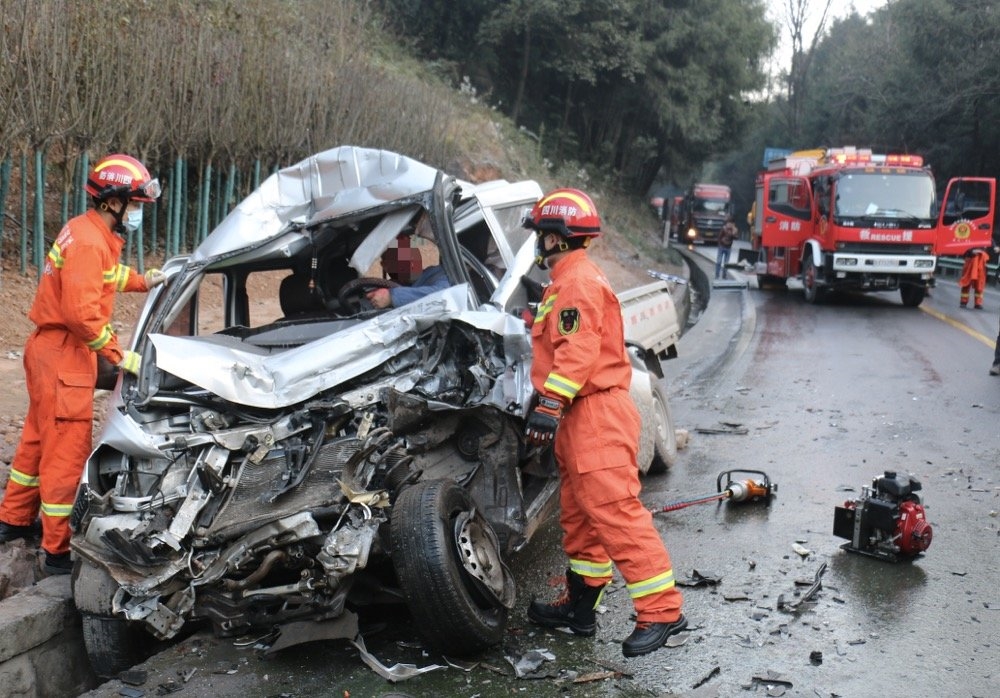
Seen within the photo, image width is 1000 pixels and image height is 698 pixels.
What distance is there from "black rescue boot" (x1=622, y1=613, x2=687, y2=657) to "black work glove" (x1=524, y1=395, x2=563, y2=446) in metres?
0.85

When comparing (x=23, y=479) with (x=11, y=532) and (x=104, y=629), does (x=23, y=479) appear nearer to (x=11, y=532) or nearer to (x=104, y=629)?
(x=11, y=532)

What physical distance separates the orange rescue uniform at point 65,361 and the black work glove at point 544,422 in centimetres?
219

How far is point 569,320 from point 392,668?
156 centimetres

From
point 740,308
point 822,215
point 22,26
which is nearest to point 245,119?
point 22,26

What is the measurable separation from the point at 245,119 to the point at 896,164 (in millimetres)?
11489

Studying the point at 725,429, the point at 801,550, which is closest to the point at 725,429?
the point at 725,429

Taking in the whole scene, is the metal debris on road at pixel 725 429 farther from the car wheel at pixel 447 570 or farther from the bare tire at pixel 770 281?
the bare tire at pixel 770 281

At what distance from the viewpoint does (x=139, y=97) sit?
12898 millimetres

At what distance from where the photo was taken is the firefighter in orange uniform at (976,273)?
17.7m

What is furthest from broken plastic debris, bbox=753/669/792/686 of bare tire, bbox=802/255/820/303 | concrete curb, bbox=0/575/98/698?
bare tire, bbox=802/255/820/303

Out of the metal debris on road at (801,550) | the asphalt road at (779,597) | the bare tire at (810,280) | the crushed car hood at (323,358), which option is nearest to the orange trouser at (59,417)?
the crushed car hood at (323,358)

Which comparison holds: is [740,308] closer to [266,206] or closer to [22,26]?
[22,26]

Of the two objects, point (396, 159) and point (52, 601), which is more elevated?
point (396, 159)

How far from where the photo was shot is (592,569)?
4.36 metres
